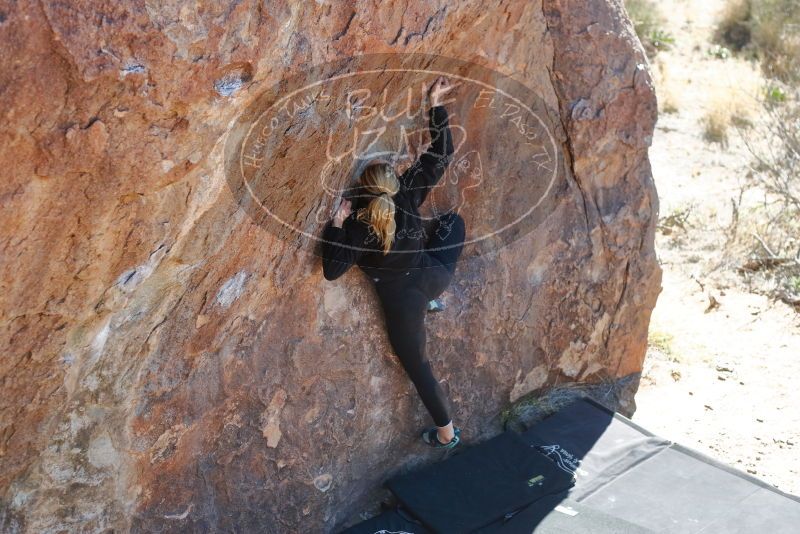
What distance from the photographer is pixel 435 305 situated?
376cm

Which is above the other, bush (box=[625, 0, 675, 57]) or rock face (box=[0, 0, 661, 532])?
bush (box=[625, 0, 675, 57])

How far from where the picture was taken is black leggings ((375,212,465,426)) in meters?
3.49

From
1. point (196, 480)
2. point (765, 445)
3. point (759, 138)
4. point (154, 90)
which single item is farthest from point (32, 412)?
point (759, 138)

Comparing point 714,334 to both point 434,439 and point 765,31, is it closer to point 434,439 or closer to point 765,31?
point 434,439

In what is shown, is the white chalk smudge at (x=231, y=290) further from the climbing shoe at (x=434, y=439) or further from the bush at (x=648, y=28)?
the bush at (x=648, y=28)

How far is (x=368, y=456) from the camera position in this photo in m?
3.71

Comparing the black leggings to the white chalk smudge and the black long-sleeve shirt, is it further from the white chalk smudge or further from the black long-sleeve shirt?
the white chalk smudge

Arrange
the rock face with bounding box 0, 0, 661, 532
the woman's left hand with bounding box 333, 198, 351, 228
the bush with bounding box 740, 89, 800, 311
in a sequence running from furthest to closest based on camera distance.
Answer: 1. the bush with bounding box 740, 89, 800, 311
2. the woman's left hand with bounding box 333, 198, 351, 228
3. the rock face with bounding box 0, 0, 661, 532

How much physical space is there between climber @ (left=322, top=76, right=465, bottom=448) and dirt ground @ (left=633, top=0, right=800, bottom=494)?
59.3 inches

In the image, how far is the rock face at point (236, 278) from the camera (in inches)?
85.4

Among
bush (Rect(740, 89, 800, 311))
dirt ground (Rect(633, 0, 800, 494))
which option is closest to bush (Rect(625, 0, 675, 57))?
dirt ground (Rect(633, 0, 800, 494))

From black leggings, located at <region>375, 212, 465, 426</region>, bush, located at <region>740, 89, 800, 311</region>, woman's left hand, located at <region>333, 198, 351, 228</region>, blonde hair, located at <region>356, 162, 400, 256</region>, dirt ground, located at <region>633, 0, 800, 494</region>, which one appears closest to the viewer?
blonde hair, located at <region>356, 162, 400, 256</region>

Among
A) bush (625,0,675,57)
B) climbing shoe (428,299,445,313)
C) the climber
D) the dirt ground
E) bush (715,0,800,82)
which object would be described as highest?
bush (625,0,675,57)

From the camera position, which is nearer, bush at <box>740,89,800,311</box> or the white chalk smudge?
the white chalk smudge
